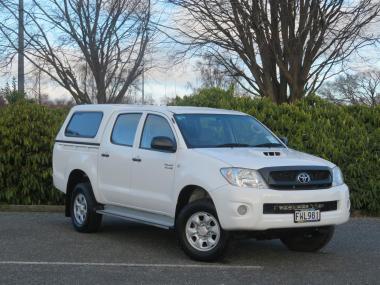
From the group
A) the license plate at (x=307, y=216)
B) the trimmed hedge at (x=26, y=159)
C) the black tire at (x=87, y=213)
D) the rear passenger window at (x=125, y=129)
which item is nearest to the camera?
the license plate at (x=307, y=216)

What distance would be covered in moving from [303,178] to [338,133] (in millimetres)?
5415

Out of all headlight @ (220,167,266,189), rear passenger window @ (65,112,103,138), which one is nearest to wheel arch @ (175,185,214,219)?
headlight @ (220,167,266,189)

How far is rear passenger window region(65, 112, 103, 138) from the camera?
9727 millimetres

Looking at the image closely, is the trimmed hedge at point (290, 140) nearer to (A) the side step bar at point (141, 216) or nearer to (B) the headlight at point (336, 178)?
(A) the side step bar at point (141, 216)

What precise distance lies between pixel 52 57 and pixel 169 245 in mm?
13887

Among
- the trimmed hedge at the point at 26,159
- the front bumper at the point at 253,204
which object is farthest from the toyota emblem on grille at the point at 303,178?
the trimmed hedge at the point at 26,159

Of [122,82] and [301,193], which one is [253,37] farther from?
[301,193]

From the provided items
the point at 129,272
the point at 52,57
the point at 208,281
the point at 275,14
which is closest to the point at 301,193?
the point at 208,281

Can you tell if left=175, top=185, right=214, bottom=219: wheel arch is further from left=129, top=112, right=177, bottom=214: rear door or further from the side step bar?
the side step bar

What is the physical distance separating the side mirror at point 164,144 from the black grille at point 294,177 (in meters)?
1.30

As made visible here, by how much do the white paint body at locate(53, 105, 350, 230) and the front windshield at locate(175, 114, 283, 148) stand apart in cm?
13

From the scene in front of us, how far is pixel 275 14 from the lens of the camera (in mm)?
16000

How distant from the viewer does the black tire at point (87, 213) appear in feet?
30.9

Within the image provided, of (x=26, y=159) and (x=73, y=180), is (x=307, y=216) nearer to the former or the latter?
(x=73, y=180)
